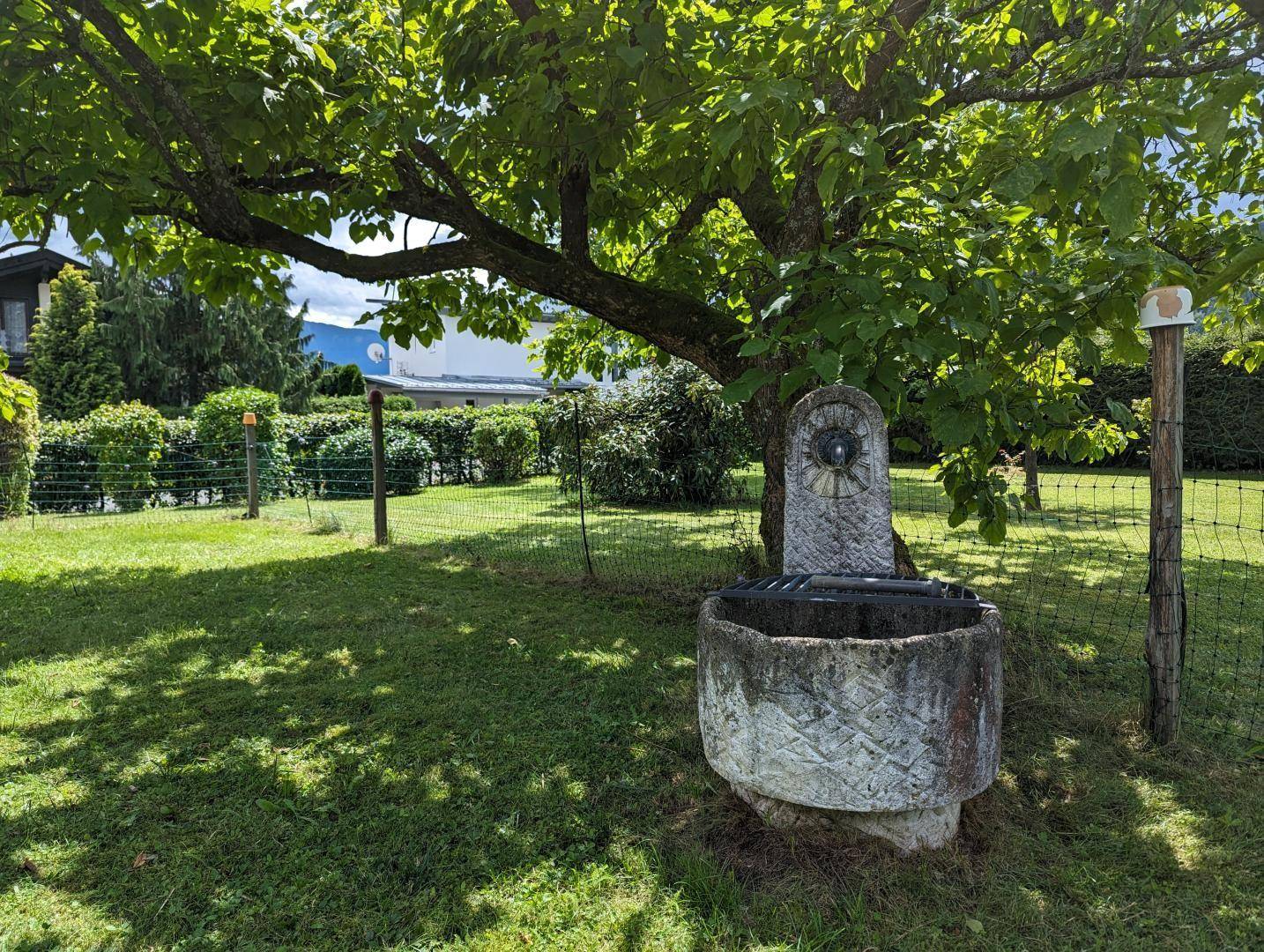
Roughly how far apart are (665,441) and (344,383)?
22804 mm

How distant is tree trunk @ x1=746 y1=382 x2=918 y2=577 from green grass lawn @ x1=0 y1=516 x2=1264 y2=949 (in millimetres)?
879

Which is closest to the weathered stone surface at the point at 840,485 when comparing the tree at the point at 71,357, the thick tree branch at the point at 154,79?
the thick tree branch at the point at 154,79

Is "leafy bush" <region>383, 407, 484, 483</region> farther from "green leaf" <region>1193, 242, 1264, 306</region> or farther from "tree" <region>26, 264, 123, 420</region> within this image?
"green leaf" <region>1193, 242, 1264, 306</region>

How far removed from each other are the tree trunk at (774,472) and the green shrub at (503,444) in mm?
10860

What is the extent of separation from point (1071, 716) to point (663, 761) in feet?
7.23

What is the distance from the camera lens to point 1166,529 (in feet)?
11.2

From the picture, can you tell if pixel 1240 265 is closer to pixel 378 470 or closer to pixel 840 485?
pixel 840 485

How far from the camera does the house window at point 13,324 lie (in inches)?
893

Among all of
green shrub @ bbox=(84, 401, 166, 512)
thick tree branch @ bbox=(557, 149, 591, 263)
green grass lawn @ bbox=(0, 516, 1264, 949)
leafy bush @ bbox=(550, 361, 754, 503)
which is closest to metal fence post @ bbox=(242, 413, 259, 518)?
green shrub @ bbox=(84, 401, 166, 512)

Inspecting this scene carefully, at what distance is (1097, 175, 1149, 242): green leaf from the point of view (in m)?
Answer: 2.12

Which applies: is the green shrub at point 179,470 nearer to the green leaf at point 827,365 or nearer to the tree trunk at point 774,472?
the tree trunk at point 774,472

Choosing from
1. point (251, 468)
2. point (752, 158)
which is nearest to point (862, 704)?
point (752, 158)

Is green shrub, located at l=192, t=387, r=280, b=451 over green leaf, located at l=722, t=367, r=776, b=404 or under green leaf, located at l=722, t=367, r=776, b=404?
over

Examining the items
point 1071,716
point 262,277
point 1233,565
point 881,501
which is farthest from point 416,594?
point 1233,565
